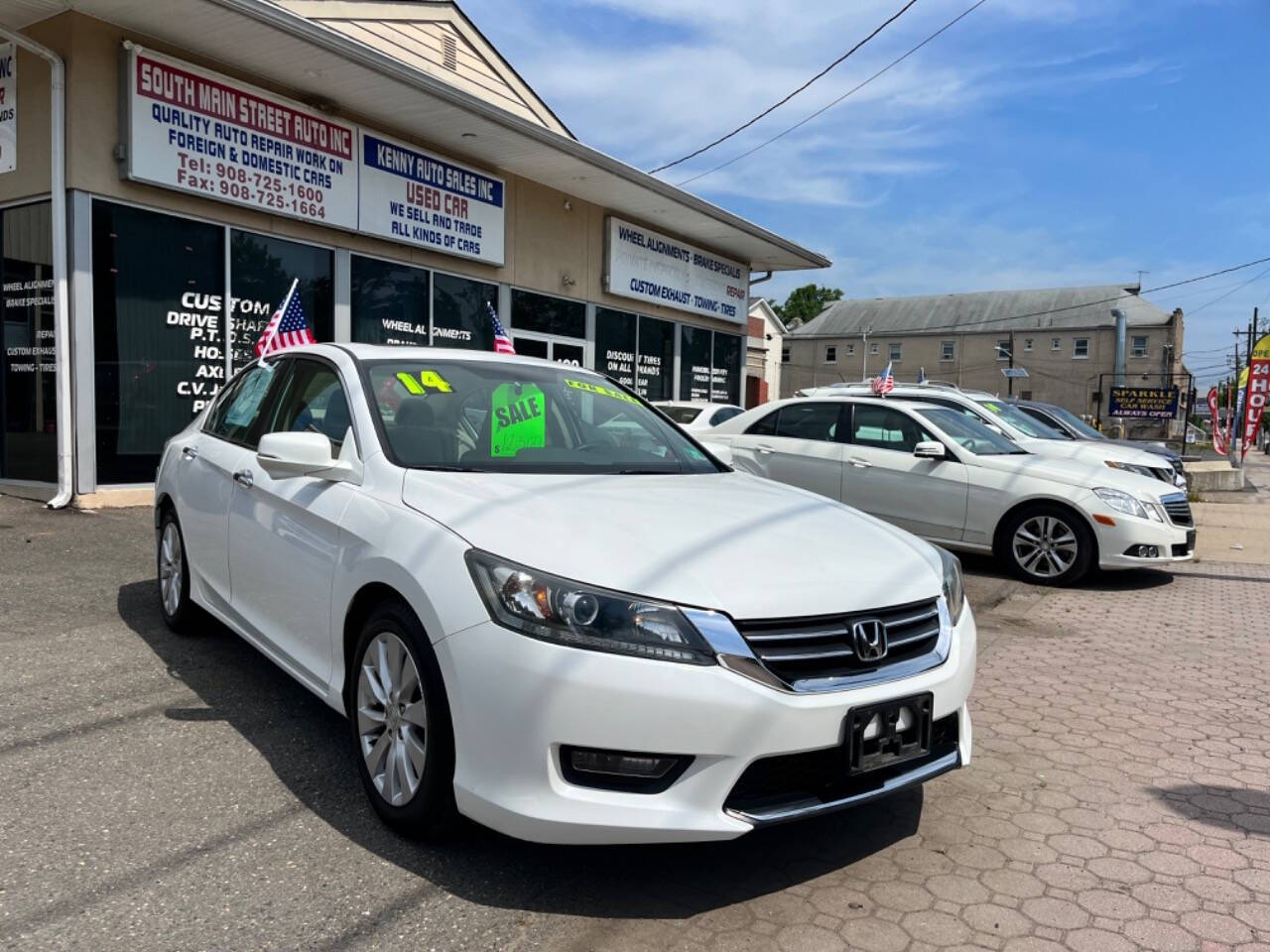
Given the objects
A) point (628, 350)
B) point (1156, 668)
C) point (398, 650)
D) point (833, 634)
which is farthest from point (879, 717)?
point (628, 350)

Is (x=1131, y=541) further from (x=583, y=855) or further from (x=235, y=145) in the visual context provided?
(x=235, y=145)

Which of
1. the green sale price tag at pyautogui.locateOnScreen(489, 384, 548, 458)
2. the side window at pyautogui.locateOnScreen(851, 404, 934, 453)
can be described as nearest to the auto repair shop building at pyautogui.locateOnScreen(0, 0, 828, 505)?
the side window at pyautogui.locateOnScreen(851, 404, 934, 453)

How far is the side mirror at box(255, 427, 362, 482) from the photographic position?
10.7 feet

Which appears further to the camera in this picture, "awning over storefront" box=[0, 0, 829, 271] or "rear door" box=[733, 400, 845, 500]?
"rear door" box=[733, 400, 845, 500]

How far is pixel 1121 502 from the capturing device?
7695 mm

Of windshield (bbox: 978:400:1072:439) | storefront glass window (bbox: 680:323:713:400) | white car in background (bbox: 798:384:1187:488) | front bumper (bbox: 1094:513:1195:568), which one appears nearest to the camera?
front bumper (bbox: 1094:513:1195:568)

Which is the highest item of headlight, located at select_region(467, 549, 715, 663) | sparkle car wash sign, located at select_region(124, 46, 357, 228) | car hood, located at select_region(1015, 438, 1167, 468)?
sparkle car wash sign, located at select_region(124, 46, 357, 228)

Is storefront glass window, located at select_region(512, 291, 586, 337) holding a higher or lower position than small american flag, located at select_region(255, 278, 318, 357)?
higher

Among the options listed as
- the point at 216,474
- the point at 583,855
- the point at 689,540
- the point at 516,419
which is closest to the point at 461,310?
the point at 216,474

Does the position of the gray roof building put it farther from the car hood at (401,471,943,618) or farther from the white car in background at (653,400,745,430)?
the car hood at (401,471,943,618)

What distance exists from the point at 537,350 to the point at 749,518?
12.2m

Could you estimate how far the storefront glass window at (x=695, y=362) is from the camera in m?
19.1

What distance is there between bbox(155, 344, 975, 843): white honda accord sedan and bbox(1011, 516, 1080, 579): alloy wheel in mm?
4943

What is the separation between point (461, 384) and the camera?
3877 mm
